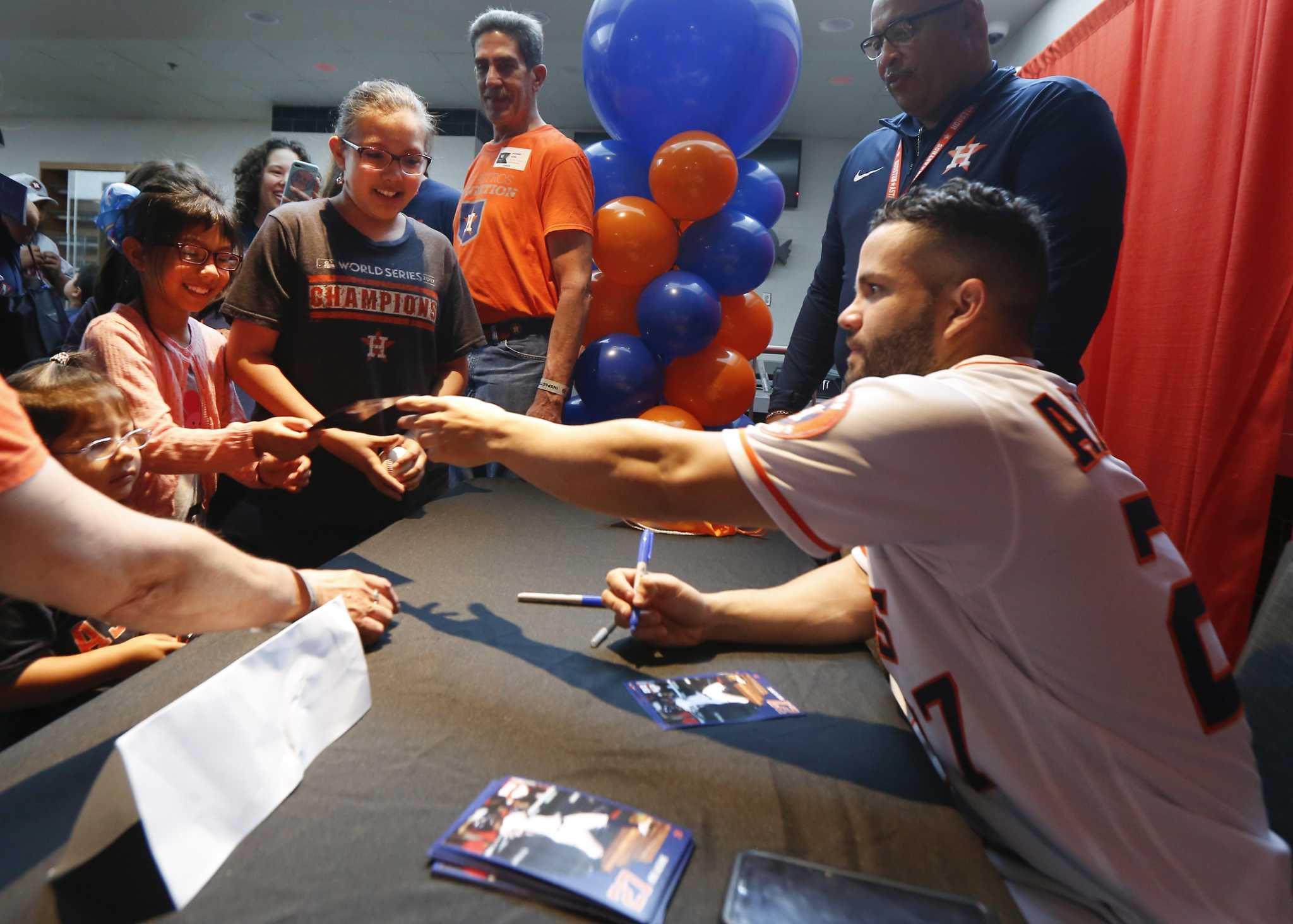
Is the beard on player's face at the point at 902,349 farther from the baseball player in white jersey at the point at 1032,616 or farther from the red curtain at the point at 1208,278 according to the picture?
the red curtain at the point at 1208,278

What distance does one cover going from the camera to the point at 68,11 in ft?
18.8

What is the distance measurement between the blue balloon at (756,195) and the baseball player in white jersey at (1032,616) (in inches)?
85.4

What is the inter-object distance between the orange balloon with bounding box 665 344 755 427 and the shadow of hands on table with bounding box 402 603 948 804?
1.65 meters

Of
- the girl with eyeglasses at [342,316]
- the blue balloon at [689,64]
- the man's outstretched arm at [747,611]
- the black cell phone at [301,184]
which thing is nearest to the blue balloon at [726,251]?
the blue balloon at [689,64]

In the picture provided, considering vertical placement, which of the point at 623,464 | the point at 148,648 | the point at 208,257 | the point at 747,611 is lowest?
the point at 148,648

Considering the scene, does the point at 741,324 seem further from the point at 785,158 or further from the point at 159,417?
the point at 785,158

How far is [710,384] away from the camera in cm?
265

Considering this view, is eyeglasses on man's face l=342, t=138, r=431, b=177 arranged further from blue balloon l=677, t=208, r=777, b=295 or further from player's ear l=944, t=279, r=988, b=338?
player's ear l=944, t=279, r=988, b=338

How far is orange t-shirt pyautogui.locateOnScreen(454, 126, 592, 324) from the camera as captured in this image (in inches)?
95.7

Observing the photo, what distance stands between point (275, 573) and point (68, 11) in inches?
285

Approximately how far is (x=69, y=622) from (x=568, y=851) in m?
0.98

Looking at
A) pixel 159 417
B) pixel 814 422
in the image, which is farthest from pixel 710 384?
pixel 814 422

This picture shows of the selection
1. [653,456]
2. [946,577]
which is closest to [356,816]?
[653,456]

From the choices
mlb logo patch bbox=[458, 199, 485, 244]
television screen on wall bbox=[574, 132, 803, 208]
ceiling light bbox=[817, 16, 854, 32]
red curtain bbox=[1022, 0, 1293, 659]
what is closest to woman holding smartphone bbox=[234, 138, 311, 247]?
mlb logo patch bbox=[458, 199, 485, 244]
